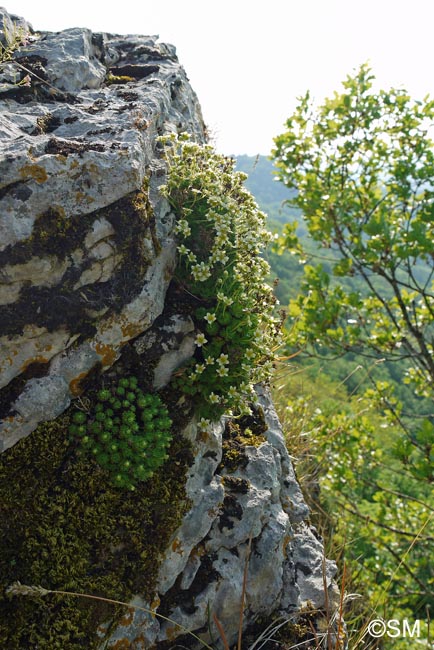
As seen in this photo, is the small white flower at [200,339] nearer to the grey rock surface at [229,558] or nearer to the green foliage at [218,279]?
the green foliage at [218,279]

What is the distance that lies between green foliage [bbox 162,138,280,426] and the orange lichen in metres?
0.95

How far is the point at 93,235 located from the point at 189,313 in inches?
38.3

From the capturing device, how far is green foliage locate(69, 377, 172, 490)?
3240mm

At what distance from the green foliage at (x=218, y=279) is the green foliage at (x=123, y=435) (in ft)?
1.26

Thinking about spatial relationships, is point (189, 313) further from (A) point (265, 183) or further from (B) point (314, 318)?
(A) point (265, 183)

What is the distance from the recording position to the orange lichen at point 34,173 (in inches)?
117

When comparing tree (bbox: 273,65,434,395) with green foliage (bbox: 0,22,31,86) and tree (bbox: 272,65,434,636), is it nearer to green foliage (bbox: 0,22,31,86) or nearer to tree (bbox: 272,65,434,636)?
tree (bbox: 272,65,434,636)

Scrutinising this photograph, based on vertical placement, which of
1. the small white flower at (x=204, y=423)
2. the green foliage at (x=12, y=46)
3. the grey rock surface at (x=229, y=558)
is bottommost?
the grey rock surface at (x=229, y=558)

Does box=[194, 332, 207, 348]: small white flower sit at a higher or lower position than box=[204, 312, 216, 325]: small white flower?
lower

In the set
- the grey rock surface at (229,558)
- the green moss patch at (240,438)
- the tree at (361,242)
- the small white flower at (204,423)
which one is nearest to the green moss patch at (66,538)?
the grey rock surface at (229,558)

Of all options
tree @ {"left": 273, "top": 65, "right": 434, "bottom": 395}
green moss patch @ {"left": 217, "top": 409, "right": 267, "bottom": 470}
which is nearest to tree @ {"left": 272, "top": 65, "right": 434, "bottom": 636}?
tree @ {"left": 273, "top": 65, "right": 434, "bottom": 395}

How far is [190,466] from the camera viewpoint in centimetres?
371

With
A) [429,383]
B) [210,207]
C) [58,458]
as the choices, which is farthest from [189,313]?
[429,383]

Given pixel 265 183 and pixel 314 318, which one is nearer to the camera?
pixel 314 318
